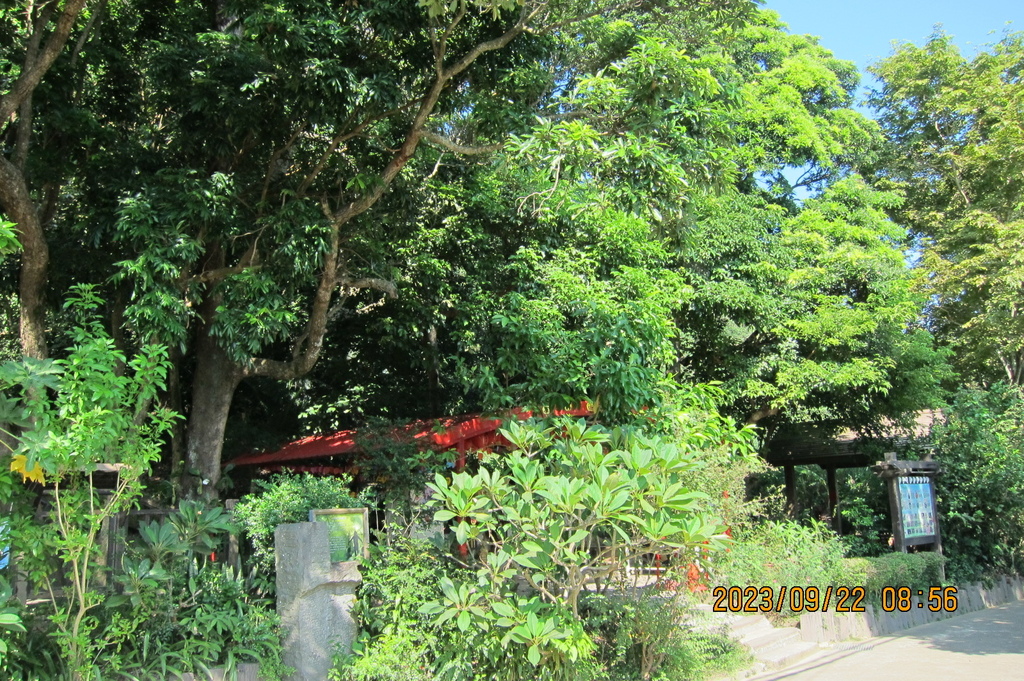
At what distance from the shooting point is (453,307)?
37.4 feet

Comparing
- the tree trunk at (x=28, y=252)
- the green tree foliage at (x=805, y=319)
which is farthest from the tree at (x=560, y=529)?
the green tree foliage at (x=805, y=319)

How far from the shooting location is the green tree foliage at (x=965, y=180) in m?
14.4

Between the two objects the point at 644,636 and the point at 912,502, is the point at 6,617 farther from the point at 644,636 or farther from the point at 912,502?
the point at 912,502

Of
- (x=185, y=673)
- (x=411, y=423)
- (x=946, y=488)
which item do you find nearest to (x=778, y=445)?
(x=946, y=488)

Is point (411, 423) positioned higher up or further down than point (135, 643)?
higher up

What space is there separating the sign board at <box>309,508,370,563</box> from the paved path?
4037mm

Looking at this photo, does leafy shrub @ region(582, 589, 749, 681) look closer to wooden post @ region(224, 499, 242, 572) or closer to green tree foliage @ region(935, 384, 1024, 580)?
wooden post @ region(224, 499, 242, 572)

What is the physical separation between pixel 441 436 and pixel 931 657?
19.4 feet

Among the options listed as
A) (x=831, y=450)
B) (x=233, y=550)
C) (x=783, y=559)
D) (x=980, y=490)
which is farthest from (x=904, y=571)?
(x=233, y=550)

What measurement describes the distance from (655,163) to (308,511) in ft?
15.4

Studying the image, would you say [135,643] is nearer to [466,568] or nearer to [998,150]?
[466,568]

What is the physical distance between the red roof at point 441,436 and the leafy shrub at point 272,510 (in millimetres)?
2013

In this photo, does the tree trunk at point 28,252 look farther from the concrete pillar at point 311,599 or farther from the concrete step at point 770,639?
the concrete step at point 770,639

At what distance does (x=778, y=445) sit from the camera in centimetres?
1672
